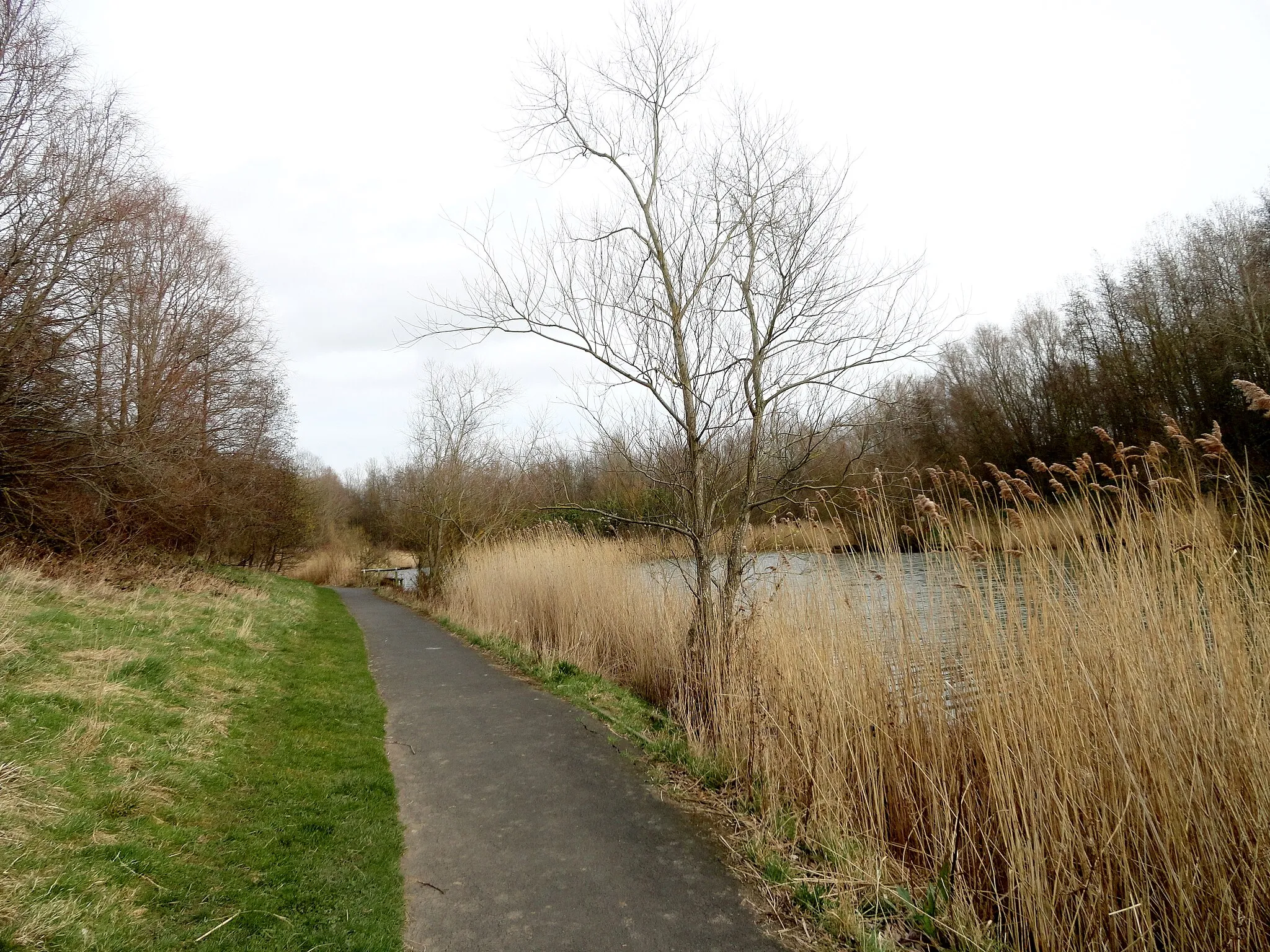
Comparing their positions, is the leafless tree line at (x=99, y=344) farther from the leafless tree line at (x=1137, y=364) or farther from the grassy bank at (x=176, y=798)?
the leafless tree line at (x=1137, y=364)

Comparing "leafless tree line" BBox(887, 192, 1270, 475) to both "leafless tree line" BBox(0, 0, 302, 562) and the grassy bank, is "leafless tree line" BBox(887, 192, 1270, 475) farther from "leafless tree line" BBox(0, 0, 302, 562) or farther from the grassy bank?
"leafless tree line" BBox(0, 0, 302, 562)

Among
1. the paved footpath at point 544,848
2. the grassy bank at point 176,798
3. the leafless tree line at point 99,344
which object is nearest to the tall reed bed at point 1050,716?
the paved footpath at point 544,848

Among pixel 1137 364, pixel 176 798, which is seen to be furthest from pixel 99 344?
pixel 1137 364

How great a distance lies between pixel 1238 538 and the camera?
2.87m

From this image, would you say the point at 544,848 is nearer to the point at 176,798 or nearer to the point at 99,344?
the point at 176,798

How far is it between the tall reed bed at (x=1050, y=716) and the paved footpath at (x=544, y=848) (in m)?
0.66

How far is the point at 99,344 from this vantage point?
9773mm

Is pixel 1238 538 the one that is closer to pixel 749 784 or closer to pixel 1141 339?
pixel 749 784

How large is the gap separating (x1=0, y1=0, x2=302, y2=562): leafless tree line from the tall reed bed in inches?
415

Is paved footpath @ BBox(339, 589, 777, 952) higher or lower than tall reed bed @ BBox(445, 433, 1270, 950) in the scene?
lower

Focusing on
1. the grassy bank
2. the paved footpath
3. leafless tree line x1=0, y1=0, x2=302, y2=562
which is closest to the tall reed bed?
the paved footpath

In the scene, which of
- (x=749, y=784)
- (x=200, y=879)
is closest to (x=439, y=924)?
(x=200, y=879)

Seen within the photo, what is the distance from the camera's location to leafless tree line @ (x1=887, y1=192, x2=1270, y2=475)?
1058cm

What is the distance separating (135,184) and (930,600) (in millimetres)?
14766
